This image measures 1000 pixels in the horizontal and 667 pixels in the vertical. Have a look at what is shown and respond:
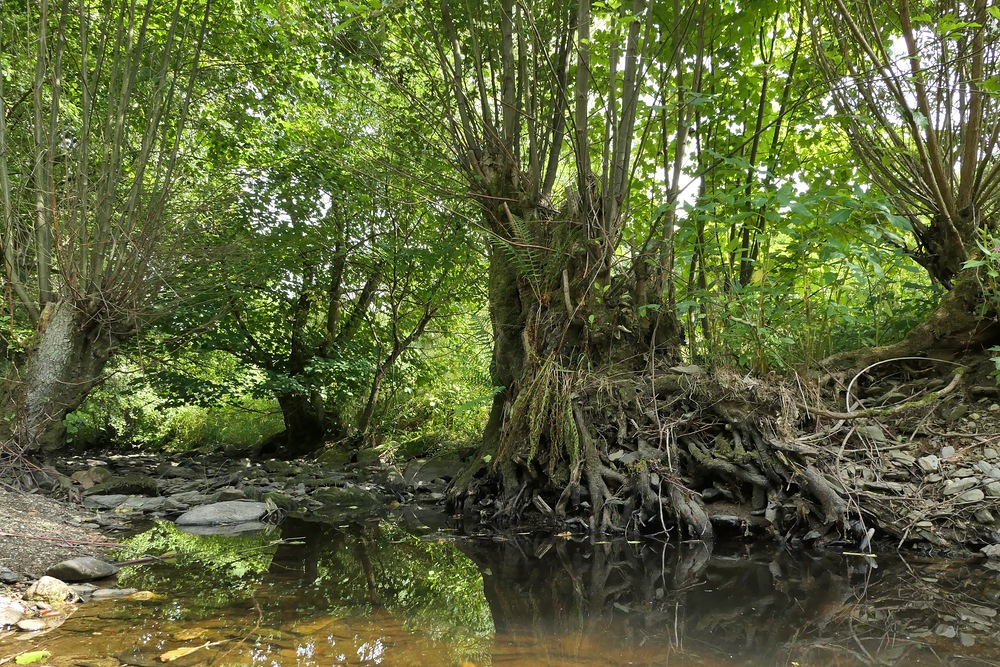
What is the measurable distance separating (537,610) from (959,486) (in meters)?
2.96

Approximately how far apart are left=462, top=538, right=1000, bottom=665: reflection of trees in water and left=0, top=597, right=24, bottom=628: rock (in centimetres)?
202

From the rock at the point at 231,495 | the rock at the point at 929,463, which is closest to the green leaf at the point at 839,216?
the rock at the point at 929,463

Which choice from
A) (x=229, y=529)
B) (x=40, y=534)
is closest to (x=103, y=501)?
(x=229, y=529)

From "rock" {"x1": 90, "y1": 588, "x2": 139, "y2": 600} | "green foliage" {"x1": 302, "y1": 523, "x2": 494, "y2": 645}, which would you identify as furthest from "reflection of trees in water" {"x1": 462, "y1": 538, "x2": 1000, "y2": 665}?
"rock" {"x1": 90, "y1": 588, "x2": 139, "y2": 600}

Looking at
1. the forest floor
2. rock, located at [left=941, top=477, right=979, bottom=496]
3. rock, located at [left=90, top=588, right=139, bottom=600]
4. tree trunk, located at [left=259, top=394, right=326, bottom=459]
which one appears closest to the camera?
rock, located at [left=90, top=588, right=139, bottom=600]

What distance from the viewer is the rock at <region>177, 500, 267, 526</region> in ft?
17.5

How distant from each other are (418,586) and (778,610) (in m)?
1.79

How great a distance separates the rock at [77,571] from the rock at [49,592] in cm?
25

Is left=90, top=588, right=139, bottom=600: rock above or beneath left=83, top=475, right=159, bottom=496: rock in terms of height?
above

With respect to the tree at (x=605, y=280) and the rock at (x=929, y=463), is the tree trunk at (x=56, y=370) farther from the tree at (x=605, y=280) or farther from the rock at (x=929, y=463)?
the rock at (x=929, y=463)

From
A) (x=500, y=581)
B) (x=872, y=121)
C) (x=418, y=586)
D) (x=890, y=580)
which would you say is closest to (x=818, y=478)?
(x=890, y=580)

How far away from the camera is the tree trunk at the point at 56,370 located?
618 cm

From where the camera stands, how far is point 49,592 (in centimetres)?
290

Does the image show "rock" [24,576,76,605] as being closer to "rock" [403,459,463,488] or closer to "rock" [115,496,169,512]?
"rock" [115,496,169,512]
